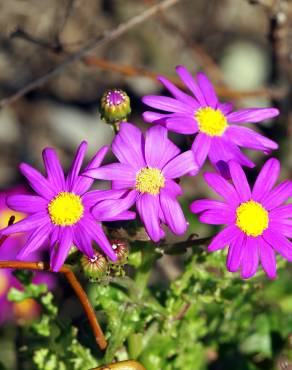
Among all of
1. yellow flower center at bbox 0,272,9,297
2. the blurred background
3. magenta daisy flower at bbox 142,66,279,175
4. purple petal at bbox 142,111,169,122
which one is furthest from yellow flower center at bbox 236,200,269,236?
the blurred background

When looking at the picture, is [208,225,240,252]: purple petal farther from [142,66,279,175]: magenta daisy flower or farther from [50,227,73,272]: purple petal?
[50,227,73,272]: purple petal

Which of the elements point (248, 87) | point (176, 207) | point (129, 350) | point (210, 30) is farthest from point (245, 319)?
point (210, 30)

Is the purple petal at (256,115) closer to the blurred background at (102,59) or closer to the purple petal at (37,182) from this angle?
the purple petal at (37,182)

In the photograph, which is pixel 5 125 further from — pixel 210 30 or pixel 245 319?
pixel 245 319

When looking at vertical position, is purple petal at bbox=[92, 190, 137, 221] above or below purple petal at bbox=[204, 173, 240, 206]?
below

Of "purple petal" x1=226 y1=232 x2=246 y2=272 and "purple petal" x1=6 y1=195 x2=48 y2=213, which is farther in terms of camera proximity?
"purple petal" x1=6 y1=195 x2=48 y2=213

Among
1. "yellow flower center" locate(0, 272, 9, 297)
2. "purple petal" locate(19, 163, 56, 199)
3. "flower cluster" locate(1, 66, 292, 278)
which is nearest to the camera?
"flower cluster" locate(1, 66, 292, 278)
